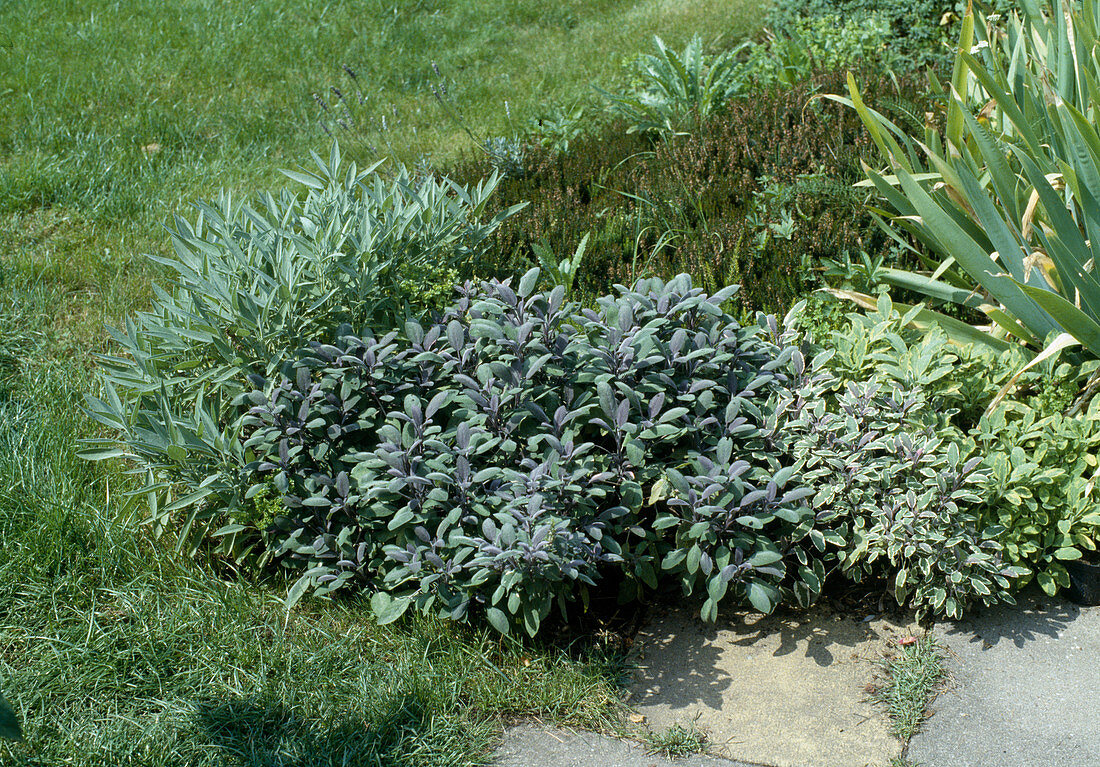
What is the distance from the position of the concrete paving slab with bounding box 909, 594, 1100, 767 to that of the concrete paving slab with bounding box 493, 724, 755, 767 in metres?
0.62

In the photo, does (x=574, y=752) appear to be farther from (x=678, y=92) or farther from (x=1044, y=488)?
(x=678, y=92)

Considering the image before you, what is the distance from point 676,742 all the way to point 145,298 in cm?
335

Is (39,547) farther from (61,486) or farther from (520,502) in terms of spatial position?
(520,502)

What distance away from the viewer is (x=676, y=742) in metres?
2.48

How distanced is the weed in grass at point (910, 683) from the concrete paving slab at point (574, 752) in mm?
476

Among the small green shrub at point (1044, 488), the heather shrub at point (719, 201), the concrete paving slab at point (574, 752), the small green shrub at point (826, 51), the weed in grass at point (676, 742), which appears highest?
the small green shrub at point (826, 51)

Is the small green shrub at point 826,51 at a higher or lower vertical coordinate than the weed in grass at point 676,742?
higher

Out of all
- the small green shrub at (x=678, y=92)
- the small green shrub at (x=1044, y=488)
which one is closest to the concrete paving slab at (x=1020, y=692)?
the small green shrub at (x=1044, y=488)

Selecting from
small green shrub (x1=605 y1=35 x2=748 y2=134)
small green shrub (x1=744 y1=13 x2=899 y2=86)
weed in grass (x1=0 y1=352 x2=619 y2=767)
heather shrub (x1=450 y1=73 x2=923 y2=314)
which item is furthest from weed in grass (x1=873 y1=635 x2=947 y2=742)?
small green shrub (x1=744 y1=13 x2=899 y2=86)

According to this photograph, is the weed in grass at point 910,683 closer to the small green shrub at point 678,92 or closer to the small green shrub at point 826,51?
the small green shrub at point 678,92

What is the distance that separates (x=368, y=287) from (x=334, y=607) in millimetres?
1082

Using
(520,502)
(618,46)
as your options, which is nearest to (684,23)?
(618,46)

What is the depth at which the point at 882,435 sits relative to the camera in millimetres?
3000

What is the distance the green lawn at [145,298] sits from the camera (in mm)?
2512
